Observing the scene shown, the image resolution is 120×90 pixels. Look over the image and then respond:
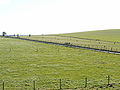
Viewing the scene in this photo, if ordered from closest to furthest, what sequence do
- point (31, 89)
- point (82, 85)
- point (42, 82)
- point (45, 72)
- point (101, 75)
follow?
point (31, 89) → point (82, 85) → point (42, 82) → point (101, 75) → point (45, 72)

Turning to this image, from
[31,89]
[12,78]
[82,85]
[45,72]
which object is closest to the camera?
[31,89]

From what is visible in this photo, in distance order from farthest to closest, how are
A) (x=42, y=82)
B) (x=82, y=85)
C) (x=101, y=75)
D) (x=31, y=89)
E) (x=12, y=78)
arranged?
1. (x=101, y=75)
2. (x=12, y=78)
3. (x=42, y=82)
4. (x=82, y=85)
5. (x=31, y=89)

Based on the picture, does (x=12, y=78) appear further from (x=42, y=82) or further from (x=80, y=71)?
(x=80, y=71)

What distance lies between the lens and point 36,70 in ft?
144

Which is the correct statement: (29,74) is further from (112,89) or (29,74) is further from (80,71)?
(112,89)

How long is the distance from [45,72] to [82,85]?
41.1 feet

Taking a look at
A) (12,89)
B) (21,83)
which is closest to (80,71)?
(21,83)

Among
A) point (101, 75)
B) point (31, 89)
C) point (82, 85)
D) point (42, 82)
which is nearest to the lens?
point (31, 89)

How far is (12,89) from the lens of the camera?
29188 mm

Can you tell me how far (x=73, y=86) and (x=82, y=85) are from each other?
158 cm

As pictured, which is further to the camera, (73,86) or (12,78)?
(12,78)

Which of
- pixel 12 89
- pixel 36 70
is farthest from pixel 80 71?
pixel 12 89

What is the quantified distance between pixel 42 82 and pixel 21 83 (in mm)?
3488

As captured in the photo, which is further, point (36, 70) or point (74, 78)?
point (36, 70)
